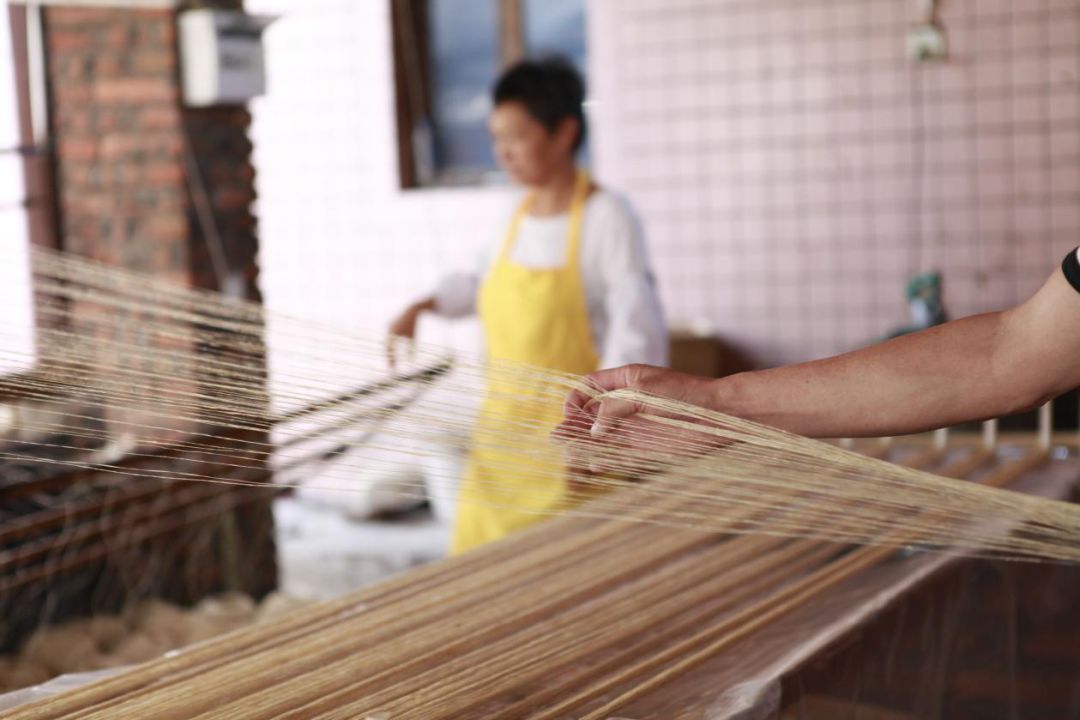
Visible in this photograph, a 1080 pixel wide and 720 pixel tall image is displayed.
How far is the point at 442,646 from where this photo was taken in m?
1.25

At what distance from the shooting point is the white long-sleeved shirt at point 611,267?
237cm

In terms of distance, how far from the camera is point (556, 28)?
4.89 metres

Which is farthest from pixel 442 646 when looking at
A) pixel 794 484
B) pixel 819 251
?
pixel 819 251

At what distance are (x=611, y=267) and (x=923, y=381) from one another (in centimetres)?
134

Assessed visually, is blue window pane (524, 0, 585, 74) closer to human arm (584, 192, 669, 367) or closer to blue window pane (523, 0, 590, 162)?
blue window pane (523, 0, 590, 162)

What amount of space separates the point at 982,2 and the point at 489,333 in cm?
232

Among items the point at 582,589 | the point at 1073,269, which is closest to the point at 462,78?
the point at 582,589

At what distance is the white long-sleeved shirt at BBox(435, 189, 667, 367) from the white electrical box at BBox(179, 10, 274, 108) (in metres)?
0.89

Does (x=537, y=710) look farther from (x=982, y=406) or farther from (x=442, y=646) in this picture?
(x=982, y=406)

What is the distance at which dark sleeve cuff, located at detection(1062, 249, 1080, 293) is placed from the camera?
1.11m

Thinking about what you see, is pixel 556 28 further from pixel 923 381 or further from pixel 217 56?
pixel 923 381

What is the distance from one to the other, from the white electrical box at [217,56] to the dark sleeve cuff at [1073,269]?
7.88ft

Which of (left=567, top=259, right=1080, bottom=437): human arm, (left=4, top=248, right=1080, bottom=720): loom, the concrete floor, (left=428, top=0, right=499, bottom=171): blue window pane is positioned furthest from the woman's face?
(left=428, top=0, right=499, bottom=171): blue window pane

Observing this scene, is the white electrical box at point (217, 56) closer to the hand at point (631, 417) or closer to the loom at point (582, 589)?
the loom at point (582, 589)
